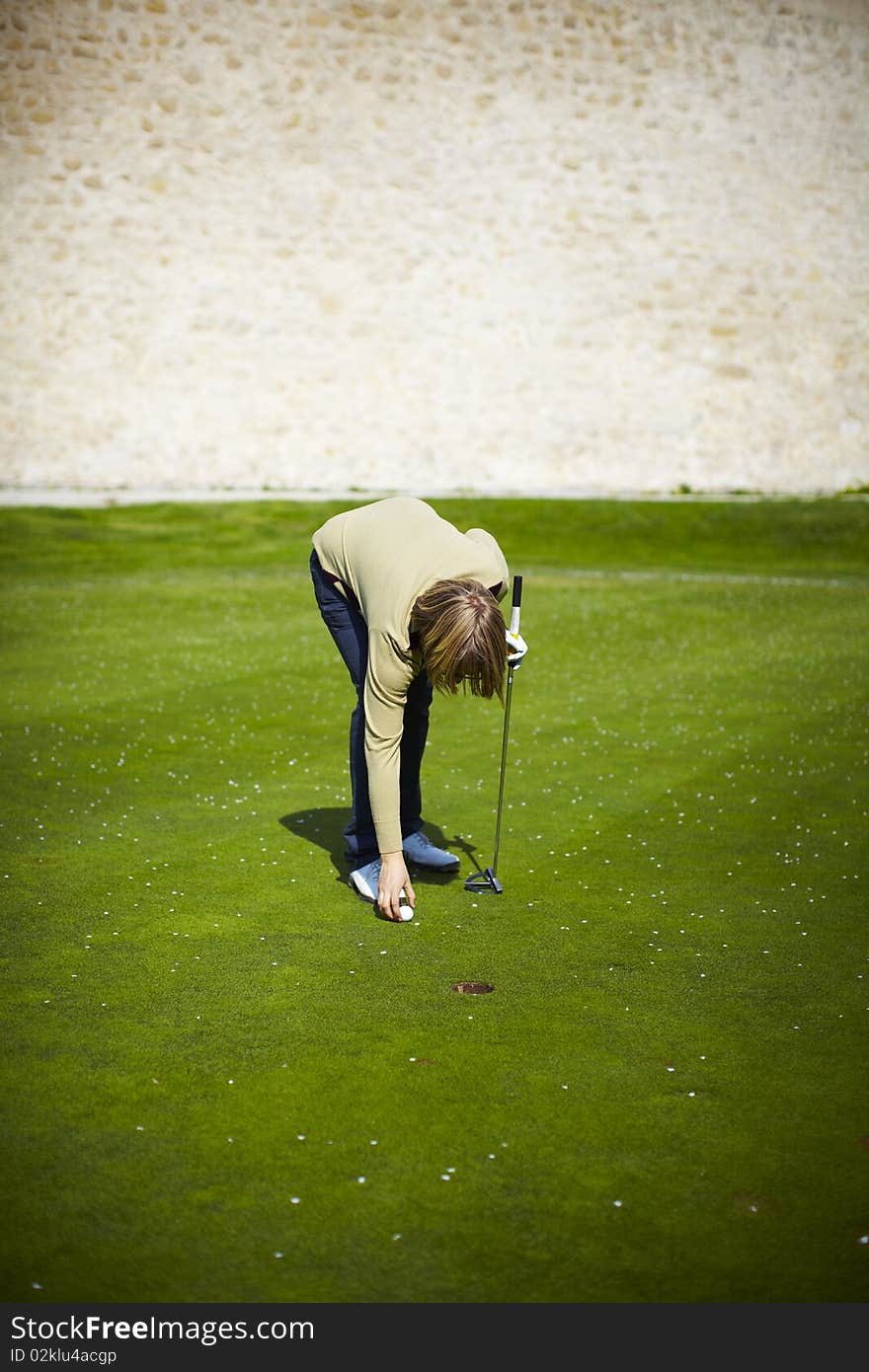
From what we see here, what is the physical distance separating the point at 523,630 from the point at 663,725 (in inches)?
145

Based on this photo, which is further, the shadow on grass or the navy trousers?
the shadow on grass

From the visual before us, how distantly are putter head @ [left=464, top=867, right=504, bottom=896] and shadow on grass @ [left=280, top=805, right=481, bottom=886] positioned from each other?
0.13 meters

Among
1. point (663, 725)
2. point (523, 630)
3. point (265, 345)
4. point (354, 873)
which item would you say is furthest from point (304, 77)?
point (354, 873)

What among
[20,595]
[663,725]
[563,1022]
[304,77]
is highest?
[304,77]

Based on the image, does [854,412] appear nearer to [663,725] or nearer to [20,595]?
[20,595]

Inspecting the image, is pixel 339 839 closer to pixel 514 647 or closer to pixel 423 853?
pixel 423 853

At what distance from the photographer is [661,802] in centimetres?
561

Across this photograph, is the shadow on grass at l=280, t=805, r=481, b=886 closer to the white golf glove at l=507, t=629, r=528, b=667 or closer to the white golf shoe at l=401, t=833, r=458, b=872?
the white golf shoe at l=401, t=833, r=458, b=872

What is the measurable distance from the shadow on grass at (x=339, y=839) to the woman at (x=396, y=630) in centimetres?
11

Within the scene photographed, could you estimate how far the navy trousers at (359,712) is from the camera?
14.4 ft

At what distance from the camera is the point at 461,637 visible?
353 centimetres

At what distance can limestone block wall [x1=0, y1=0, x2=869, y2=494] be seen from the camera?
23.2 meters

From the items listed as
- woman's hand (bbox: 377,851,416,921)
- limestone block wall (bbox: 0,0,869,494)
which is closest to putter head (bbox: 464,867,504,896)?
woman's hand (bbox: 377,851,416,921)

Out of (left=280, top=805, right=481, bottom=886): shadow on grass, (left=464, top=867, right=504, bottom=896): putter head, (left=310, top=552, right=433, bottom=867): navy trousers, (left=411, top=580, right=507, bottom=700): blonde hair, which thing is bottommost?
A: (left=280, top=805, right=481, bottom=886): shadow on grass
